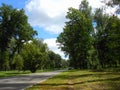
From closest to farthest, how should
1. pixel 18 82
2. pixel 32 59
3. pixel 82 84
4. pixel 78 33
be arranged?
pixel 82 84
pixel 18 82
pixel 32 59
pixel 78 33

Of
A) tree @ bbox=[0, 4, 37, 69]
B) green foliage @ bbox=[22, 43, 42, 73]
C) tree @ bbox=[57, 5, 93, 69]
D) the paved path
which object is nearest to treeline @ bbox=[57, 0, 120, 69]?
tree @ bbox=[57, 5, 93, 69]

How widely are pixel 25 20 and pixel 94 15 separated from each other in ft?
64.7

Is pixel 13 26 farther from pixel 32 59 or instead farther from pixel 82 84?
pixel 82 84

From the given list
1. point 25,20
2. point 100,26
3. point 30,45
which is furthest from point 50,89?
point 100,26

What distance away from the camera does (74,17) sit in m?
87.6

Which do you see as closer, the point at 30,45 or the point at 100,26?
the point at 30,45

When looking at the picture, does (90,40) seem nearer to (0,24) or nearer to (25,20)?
(25,20)

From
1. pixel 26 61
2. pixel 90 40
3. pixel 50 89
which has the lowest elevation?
pixel 50 89

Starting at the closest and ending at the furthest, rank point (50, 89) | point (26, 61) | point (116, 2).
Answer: point (50, 89) < point (116, 2) < point (26, 61)

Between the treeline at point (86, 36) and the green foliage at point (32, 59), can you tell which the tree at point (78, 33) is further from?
the green foliage at point (32, 59)

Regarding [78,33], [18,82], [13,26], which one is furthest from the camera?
[78,33]

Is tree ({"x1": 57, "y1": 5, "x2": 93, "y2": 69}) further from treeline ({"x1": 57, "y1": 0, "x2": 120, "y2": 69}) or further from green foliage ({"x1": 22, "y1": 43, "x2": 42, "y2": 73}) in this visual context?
green foliage ({"x1": 22, "y1": 43, "x2": 42, "y2": 73})

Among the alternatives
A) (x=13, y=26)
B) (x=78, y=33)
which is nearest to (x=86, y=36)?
(x=78, y=33)

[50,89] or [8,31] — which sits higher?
[8,31]
